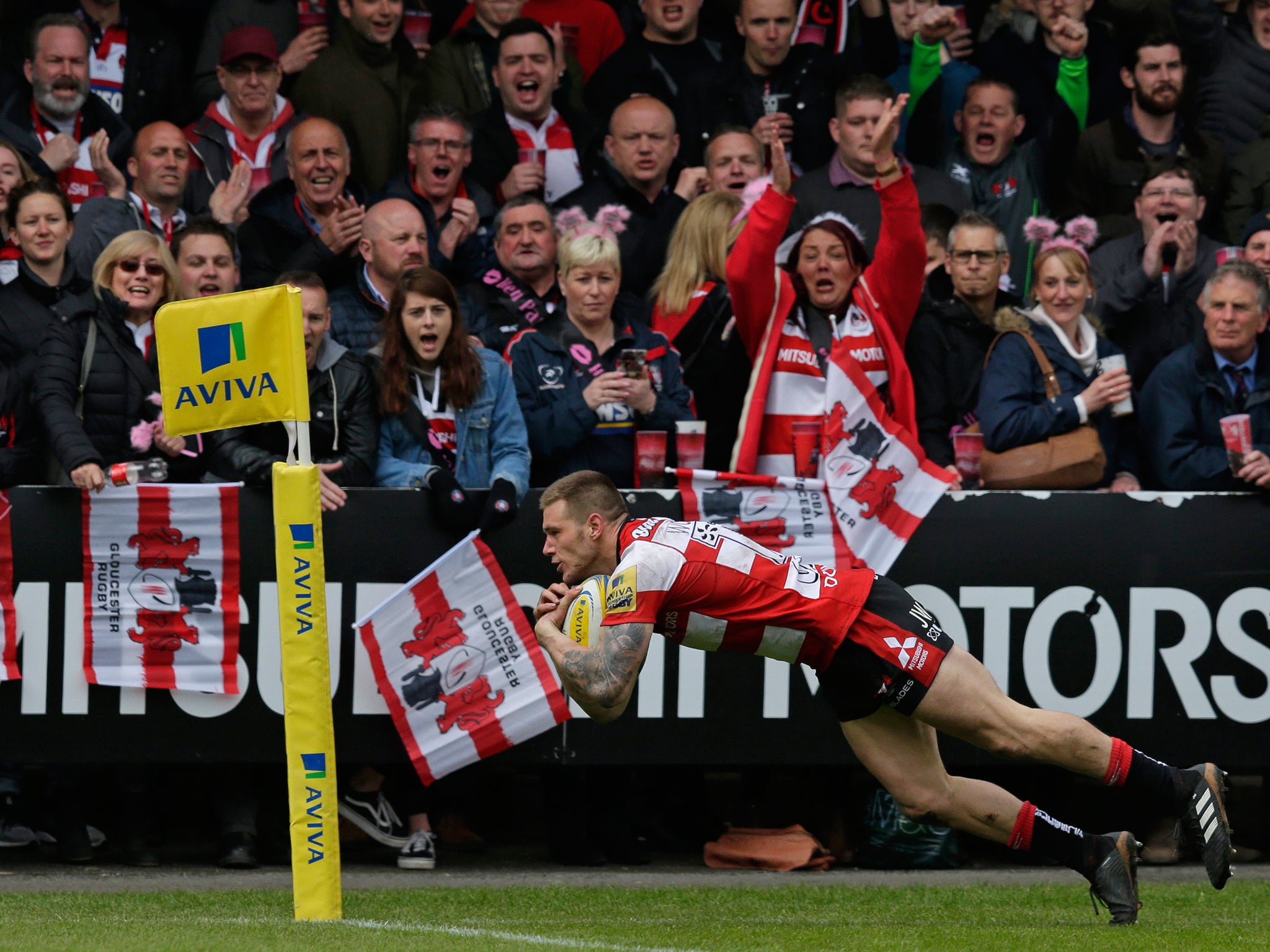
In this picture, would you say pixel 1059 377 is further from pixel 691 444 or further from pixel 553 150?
pixel 553 150

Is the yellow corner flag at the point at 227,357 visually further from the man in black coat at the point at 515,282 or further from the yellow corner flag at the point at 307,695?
the man in black coat at the point at 515,282

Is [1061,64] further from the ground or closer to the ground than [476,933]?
further from the ground

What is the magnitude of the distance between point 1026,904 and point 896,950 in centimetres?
175

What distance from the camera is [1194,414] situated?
29.4ft

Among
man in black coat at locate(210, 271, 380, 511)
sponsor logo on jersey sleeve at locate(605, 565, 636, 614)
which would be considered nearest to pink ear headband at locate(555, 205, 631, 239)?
man in black coat at locate(210, 271, 380, 511)

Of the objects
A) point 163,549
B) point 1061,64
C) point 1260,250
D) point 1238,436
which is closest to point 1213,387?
point 1238,436

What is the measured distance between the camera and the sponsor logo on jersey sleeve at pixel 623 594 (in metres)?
6.22

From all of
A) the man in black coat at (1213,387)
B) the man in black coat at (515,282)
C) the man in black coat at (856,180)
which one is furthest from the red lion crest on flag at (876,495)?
the man in black coat at (856,180)

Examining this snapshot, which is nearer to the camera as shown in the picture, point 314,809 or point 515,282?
point 314,809

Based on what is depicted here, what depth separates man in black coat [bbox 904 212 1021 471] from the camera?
A: 9289mm

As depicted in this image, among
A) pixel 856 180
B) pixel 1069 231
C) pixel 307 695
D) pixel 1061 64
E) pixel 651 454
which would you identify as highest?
pixel 1061 64

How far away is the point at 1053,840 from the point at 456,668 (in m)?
3.02

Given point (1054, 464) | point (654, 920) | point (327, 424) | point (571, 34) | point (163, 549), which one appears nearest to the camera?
point (654, 920)

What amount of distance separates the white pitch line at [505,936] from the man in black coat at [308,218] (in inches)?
160
